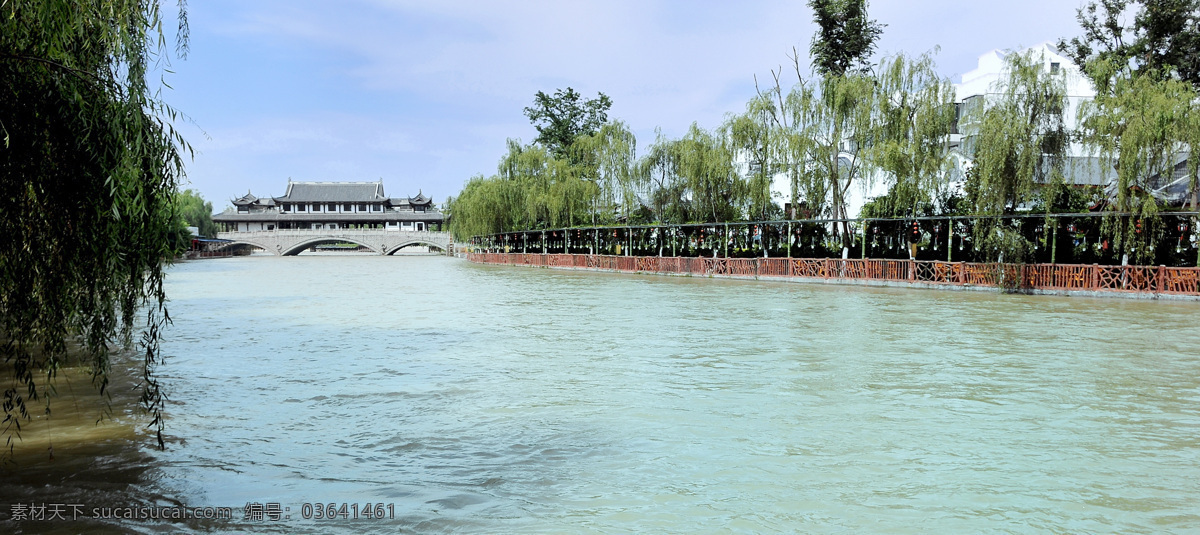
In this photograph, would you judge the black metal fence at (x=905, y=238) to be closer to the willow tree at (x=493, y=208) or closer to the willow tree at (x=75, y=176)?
→ the willow tree at (x=493, y=208)

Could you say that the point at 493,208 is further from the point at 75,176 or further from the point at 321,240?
the point at 75,176

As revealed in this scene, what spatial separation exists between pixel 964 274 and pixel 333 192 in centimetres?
7929

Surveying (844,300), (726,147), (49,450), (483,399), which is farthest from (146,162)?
(726,147)

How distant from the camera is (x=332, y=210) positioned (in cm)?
9319

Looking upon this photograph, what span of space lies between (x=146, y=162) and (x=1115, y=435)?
24.8ft

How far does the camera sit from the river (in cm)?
529

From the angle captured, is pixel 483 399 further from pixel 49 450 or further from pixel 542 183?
pixel 542 183

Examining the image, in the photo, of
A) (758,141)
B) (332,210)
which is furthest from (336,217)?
(758,141)

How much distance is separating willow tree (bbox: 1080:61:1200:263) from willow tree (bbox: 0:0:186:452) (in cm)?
2284

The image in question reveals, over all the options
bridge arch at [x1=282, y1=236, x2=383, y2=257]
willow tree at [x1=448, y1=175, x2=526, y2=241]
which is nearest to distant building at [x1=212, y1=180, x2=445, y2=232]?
bridge arch at [x1=282, y1=236, x2=383, y2=257]

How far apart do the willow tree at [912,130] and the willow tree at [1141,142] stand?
14.7ft

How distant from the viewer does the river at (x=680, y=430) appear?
5289 millimetres

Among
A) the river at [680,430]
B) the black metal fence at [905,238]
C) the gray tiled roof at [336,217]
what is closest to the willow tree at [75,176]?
the river at [680,430]

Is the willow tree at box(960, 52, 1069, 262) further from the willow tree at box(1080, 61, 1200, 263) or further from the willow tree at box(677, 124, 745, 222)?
the willow tree at box(677, 124, 745, 222)
